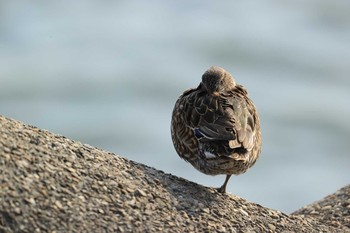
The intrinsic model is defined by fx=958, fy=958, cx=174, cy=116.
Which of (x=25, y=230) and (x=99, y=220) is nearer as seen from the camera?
(x=25, y=230)

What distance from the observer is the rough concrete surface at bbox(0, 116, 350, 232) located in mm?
7438

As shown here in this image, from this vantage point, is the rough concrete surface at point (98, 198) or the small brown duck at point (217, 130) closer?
the rough concrete surface at point (98, 198)

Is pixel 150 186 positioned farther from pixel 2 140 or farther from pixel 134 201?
pixel 2 140

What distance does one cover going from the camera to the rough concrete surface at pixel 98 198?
744 centimetres

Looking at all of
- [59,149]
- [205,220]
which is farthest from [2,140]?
[205,220]

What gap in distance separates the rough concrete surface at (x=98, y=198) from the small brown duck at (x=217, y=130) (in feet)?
1.09

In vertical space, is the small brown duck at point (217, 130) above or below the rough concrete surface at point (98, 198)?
above

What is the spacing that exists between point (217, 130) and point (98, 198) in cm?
166

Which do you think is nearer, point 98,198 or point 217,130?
point 98,198

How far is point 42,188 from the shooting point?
7664mm

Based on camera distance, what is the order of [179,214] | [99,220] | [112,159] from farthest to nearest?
[112,159] < [179,214] < [99,220]

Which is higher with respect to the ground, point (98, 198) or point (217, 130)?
point (217, 130)

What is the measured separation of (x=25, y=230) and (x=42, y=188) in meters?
0.58

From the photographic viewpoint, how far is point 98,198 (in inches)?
312
